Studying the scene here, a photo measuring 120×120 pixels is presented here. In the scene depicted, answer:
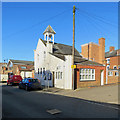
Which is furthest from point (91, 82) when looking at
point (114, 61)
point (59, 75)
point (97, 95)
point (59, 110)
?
point (114, 61)

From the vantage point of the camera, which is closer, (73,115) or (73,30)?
(73,115)

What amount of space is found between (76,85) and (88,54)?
1509 cm

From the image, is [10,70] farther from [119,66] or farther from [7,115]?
[7,115]

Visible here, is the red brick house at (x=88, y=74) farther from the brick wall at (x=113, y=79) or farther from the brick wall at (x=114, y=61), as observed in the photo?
the brick wall at (x=114, y=61)

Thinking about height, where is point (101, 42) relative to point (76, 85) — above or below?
above

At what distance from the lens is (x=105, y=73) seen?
20797 mm

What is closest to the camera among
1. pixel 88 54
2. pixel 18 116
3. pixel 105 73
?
pixel 18 116

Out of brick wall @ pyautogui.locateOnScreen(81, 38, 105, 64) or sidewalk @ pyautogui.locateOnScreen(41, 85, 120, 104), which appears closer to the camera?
sidewalk @ pyautogui.locateOnScreen(41, 85, 120, 104)

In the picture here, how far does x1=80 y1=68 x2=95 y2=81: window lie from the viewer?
57.9 feet

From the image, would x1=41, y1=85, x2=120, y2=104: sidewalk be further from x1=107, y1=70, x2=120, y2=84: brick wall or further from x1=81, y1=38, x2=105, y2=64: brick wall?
x1=81, y1=38, x2=105, y2=64: brick wall

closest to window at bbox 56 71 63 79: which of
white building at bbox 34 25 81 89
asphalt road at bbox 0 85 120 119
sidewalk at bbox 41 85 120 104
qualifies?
white building at bbox 34 25 81 89

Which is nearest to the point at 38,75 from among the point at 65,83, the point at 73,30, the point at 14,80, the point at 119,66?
the point at 14,80

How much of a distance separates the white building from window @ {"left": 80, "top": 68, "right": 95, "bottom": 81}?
2.27m

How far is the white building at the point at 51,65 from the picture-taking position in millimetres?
16589
